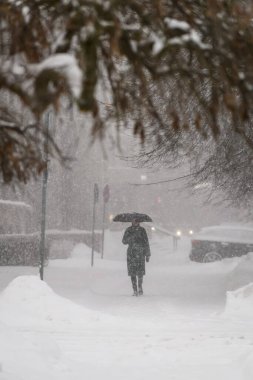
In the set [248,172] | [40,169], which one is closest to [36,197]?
[248,172]

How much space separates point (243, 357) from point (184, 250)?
21523 millimetres

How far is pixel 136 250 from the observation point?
14.1 m

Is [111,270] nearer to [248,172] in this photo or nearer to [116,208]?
[248,172]

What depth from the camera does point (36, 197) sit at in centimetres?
3222

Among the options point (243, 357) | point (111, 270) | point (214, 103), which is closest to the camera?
point (214, 103)

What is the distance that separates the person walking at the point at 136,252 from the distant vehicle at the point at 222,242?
7.32 meters

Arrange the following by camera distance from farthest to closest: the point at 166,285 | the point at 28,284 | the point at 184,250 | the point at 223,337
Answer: the point at 184,250
the point at 166,285
the point at 28,284
the point at 223,337

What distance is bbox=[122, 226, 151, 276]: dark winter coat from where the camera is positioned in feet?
45.6

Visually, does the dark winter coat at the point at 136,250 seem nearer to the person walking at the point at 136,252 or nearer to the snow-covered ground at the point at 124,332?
the person walking at the point at 136,252

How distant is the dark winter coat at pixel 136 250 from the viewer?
13906 mm

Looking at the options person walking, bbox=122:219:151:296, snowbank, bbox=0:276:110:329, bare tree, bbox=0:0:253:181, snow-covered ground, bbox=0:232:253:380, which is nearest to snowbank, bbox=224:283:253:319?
snow-covered ground, bbox=0:232:253:380

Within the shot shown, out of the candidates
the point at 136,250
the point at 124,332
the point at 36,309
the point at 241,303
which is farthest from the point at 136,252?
the point at 124,332

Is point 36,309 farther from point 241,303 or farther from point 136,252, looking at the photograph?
point 136,252

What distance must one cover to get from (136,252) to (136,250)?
0.04m
